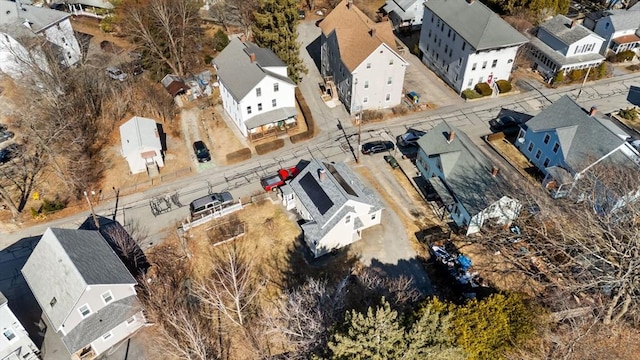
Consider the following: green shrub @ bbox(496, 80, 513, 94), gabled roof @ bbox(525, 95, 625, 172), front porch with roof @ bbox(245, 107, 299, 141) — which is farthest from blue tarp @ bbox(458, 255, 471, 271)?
green shrub @ bbox(496, 80, 513, 94)

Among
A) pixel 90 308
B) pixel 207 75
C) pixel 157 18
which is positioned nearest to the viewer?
pixel 90 308

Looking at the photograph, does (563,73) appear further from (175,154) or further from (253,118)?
(175,154)

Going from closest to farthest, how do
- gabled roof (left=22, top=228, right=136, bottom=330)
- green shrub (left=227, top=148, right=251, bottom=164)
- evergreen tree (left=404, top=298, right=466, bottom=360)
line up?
1. evergreen tree (left=404, top=298, right=466, bottom=360)
2. gabled roof (left=22, top=228, right=136, bottom=330)
3. green shrub (left=227, top=148, right=251, bottom=164)

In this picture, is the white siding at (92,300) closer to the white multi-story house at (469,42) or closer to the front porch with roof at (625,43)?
the white multi-story house at (469,42)

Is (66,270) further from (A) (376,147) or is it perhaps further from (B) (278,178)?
(A) (376,147)

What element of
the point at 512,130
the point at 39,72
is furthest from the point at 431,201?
the point at 39,72

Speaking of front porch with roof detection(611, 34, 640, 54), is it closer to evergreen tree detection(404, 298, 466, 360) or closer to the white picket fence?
evergreen tree detection(404, 298, 466, 360)
